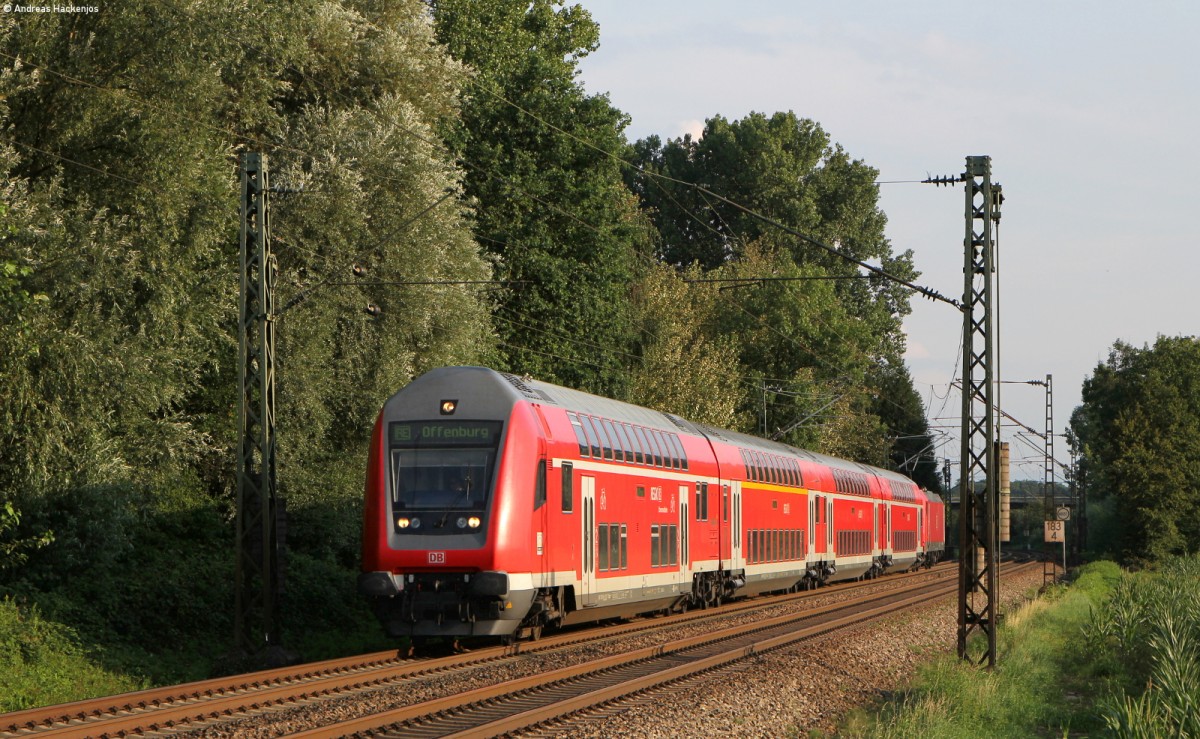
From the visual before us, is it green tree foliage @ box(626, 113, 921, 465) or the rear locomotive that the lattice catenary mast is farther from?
green tree foliage @ box(626, 113, 921, 465)

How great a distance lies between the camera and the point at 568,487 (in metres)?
22.5

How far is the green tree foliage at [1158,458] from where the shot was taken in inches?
2594

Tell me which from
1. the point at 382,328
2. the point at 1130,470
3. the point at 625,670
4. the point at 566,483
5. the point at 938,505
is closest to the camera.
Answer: the point at 625,670

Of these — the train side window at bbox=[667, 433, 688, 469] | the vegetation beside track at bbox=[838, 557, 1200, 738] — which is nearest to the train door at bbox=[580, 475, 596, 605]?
the train side window at bbox=[667, 433, 688, 469]

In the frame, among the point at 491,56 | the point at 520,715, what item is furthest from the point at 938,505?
the point at 520,715

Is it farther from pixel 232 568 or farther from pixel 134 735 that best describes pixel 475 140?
pixel 134 735

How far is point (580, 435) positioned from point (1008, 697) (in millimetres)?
8082

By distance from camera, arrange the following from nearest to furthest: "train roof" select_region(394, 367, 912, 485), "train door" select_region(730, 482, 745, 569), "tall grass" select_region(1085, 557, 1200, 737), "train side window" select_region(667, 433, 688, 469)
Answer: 1. "tall grass" select_region(1085, 557, 1200, 737)
2. "train roof" select_region(394, 367, 912, 485)
3. "train side window" select_region(667, 433, 688, 469)
4. "train door" select_region(730, 482, 745, 569)

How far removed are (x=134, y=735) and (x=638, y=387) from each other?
43.7m

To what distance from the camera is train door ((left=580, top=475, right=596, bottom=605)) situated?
2320cm

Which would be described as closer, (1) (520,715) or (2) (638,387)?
(1) (520,715)

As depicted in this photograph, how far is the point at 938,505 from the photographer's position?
7450 centimetres

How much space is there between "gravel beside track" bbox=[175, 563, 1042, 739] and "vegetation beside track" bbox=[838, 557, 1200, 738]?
66 centimetres

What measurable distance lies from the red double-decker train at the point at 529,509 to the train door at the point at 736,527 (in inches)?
12.3
